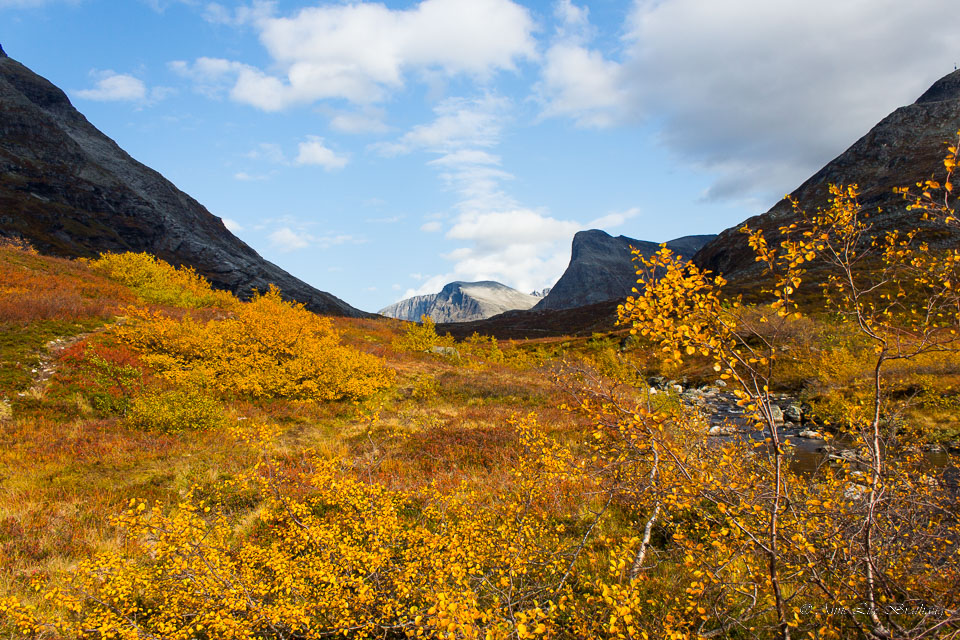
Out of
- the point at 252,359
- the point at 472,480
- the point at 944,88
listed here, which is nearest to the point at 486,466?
the point at 472,480

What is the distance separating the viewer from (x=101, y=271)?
28.9 meters

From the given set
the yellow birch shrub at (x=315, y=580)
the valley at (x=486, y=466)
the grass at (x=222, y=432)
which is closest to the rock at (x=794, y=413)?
the valley at (x=486, y=466)

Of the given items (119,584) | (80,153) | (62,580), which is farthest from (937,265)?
(80,153)

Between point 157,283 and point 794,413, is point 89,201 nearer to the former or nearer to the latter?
point 157,283

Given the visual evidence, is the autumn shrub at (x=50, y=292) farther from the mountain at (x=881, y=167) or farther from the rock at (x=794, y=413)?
the mountain at (x=881, y=167)

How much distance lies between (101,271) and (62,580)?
3189 cm

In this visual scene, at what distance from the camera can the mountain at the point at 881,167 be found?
7131 centimetres

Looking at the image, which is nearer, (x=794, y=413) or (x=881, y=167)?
(x=794, y=413)

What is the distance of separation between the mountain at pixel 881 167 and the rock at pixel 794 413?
169 feet

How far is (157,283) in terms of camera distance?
90.4 ft

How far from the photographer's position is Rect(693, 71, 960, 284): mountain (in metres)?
71.3

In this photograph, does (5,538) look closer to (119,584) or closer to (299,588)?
(119,584)

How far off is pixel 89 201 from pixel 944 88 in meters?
198

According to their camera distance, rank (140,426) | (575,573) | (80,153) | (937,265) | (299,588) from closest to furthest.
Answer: (937,265) < (299,588) < (575,573) < (140,426) < (80,153)
